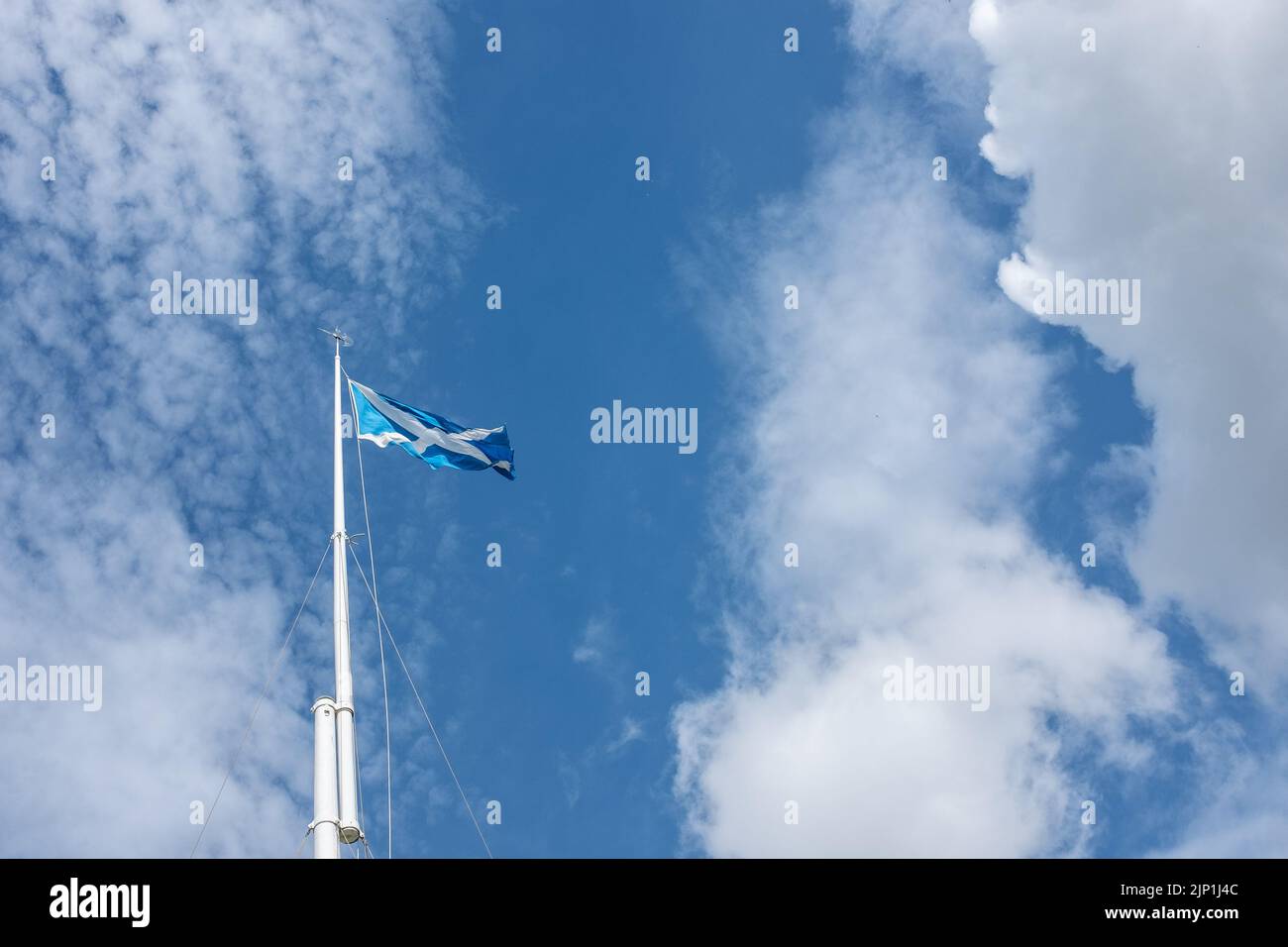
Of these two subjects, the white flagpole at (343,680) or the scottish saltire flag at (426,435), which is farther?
the scottish saltire flag at (426,435)

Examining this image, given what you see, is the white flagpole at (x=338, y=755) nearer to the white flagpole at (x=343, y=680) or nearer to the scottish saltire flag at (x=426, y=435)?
the white flagpole at (x=343, y=680)

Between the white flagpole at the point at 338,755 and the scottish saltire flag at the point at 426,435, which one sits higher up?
the scottish saltire flag at the point at 426,435

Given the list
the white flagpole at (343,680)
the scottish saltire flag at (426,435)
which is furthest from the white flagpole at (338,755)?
the scottish saltire flag at (426,435)
